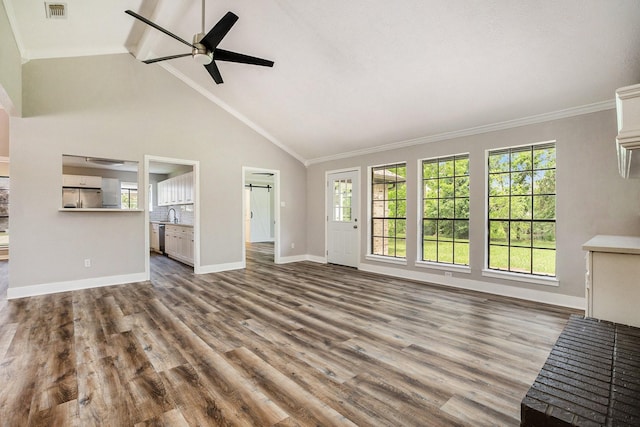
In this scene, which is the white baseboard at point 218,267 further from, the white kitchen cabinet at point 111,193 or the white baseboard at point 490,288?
the white kitchen cabinet at point 111,193

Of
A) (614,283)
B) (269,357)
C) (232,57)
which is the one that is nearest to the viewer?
(614,283)

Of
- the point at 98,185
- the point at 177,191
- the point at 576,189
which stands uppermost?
the point at 98,185

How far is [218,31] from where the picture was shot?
119 inches

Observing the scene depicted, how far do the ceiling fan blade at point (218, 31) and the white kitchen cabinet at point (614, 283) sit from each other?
11.4 feet

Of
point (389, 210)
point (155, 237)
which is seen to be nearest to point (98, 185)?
point (155, 237)

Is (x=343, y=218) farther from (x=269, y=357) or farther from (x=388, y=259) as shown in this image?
(x=269, y=357)

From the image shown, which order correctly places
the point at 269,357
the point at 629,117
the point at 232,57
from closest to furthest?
the point at 629,117 → the point at 269,357 → the point at 232,57

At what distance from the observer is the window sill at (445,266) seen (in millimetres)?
4612

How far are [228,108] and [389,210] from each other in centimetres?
376

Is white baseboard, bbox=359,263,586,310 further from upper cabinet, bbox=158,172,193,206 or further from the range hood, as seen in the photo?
upper cabinet, bbox=158,172,193,206

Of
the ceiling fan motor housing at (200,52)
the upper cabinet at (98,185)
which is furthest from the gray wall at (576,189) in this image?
the upper cabinet at (98,185)

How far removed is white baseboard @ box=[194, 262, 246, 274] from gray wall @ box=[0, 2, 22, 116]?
3416 mm

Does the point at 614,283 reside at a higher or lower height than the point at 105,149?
lower

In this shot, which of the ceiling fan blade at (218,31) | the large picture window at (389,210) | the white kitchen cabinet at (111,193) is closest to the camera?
the ceiling fan blade at (218,31)
